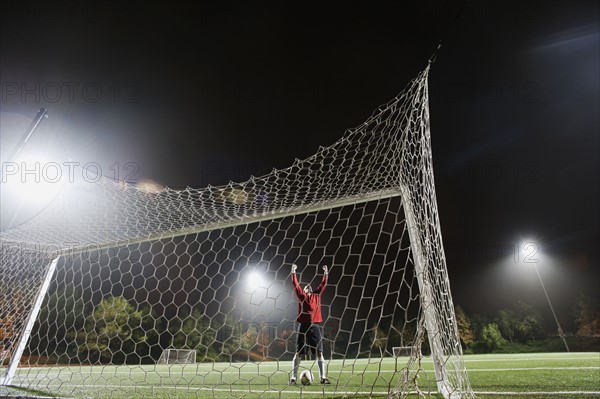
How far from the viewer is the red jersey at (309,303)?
4094mm

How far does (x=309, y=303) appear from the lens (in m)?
4.23

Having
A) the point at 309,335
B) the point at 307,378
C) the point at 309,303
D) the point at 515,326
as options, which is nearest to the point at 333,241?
the point at 309,303

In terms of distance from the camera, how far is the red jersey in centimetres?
409

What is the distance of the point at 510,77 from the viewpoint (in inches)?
511

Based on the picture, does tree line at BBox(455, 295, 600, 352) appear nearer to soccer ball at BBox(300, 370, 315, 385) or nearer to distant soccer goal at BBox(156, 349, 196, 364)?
distant soccer goal at BBox(156, 349, 196, 364)

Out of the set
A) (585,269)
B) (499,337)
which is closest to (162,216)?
(499,337)

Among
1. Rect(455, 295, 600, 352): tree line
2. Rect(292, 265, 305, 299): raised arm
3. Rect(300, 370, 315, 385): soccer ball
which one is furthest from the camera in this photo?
Rect(455, 295, 600, 352): tree line

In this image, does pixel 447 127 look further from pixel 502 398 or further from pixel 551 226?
pixel 551 226

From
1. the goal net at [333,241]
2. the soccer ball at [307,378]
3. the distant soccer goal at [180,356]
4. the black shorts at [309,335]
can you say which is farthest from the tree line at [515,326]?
the soccer ball at [307,378]

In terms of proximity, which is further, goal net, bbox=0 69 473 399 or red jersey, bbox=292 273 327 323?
red jersey, bbox=292 273 327 323

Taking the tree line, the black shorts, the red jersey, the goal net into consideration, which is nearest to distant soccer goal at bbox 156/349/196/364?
the goal net

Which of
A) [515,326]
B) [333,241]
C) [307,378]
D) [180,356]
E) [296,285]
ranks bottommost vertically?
[307,378]

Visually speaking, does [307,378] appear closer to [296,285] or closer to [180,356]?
[296,285]

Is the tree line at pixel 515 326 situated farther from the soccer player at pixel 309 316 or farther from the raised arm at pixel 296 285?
the raised arm at pixel 296 285
